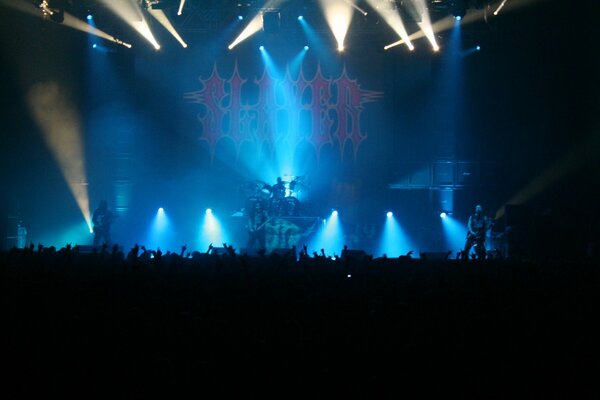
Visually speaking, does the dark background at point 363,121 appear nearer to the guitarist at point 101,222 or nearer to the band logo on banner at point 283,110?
the band logo on banner at point 283,110

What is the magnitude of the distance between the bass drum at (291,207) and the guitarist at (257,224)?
94cm


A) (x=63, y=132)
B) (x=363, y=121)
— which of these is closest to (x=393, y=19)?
(x=363, y=121)

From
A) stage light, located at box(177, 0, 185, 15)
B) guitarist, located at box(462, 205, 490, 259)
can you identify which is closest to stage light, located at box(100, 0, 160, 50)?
stage light, located at box(177, 0, 185, 15)

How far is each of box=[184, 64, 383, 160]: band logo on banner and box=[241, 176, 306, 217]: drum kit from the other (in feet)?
4.44

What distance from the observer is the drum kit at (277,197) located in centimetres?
1723

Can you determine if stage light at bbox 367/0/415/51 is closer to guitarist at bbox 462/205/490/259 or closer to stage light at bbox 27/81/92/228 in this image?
guitarist at bbox 462/205/490/259

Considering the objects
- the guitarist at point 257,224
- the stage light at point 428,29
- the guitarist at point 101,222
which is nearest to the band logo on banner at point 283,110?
the stage light at point 428,29

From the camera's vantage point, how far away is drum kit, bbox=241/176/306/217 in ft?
56.5

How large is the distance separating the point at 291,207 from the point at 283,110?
3.23 m

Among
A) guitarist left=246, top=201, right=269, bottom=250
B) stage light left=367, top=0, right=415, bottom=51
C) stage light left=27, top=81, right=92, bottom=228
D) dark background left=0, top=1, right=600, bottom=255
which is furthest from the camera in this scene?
A: stage light left=27, top=81, right=92, bottom=228

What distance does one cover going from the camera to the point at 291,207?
17.5 m

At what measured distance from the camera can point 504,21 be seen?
58.0ft

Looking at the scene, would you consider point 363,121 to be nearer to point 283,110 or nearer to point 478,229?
point 283,110

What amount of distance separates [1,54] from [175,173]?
5.92 meters
